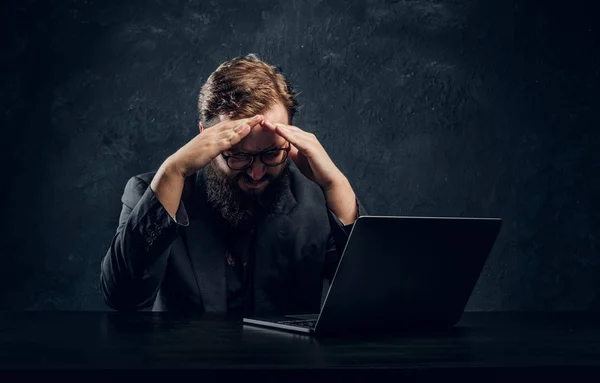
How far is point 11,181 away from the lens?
313 centimetres

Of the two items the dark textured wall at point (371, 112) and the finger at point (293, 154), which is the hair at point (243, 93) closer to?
the finger at point (293, 154)

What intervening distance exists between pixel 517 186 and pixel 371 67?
76 centimetres

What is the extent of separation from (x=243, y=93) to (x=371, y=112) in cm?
121

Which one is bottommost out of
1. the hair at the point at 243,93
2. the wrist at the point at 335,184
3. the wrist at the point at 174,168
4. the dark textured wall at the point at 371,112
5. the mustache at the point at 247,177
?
the dark textured wall at the point at 371,112

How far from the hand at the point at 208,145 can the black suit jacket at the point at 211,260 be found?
10 cm

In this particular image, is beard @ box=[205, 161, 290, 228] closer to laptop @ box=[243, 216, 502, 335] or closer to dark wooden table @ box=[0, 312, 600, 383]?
dark wooden table @ box=[0, 312, 600, 383]

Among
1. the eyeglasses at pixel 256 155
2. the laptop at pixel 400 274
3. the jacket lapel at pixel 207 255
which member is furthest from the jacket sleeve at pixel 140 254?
the laptop at pixel 400 274

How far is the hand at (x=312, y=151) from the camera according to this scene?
1.99 meters

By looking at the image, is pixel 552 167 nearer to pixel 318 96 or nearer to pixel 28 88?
pixel 318 96

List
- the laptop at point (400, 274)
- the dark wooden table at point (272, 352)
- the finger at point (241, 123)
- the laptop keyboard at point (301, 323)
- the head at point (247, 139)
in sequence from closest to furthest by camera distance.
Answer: the dark wooden table at point (272, 352) < the laptop at point (400, 274) < the laptop keyboard at point (301, 323) < the finger at point (241, 123) < the head at point (247, 139)

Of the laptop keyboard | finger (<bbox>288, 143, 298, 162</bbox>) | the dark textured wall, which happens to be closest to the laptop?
the laptop keyboard

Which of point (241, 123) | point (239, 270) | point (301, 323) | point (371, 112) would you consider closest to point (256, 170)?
point (241, 123)

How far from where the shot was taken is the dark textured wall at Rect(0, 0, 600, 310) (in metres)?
3.16

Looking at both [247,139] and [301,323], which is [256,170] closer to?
[247,139]
